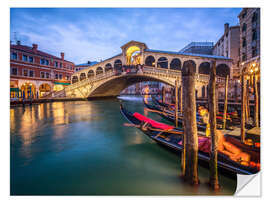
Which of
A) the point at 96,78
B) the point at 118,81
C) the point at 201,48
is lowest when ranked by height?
the point at 118,81

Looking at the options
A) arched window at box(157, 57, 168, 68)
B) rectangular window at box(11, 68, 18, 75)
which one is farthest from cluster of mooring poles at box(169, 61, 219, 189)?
rectangular window at box(11, 68, 18, 75)

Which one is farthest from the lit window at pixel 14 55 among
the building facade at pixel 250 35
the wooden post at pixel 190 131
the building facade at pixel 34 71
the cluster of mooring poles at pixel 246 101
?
the building facade at pixel 250 35

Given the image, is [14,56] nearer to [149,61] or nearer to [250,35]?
[149,61]

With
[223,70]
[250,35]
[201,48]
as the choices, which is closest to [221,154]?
[250,35]

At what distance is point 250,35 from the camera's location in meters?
7.46

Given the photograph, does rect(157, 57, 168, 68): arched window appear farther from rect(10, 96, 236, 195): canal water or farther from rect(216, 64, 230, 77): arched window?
rect(10, 96, 236, 195): canal water

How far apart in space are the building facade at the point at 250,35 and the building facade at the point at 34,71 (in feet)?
45.2

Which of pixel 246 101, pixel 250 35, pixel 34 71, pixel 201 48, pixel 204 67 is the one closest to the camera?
pixel 246 101

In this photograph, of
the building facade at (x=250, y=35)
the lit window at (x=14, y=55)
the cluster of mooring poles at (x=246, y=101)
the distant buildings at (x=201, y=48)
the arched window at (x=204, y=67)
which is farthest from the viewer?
the distant buildings at (x=201, y=48)

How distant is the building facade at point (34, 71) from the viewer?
29.0ft

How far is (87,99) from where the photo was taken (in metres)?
11.4

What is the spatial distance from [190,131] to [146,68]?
821 centimetres

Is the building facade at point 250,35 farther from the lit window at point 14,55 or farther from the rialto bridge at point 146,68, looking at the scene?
the lit window at point 14,55
